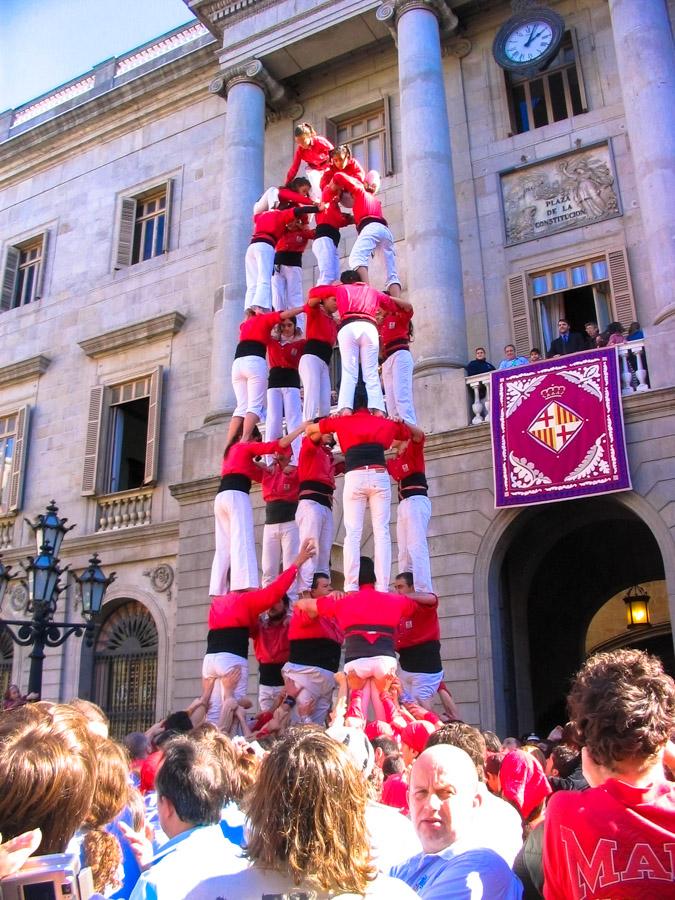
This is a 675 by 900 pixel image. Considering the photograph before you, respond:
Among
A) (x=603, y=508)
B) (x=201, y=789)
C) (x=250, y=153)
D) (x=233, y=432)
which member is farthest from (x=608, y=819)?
(x=250, y=153)

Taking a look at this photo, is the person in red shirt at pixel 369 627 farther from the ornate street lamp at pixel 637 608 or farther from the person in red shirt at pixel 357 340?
the ornate street lamp at pixel 637 608

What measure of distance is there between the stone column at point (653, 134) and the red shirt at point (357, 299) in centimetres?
576

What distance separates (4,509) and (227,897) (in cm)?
2083

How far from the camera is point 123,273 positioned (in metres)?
22.1

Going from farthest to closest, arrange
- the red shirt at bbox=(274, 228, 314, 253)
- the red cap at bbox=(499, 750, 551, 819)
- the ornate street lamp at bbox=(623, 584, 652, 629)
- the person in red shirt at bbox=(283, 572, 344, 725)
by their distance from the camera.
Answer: the ornate street lamp at bbox=(623, 584, 652, 629), the red shirt at bbox=(274, 228, 314, 253), the person in red shirt at bbox=(283, 572, 344, 725), the red cap at bbox=(499, 750, 551, 819)

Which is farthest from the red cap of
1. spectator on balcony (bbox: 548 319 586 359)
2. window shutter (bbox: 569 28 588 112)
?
window shutter (bbox: 569 28 588 112)

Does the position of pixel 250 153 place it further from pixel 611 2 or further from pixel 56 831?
pixel 56 831

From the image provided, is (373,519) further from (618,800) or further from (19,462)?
(19,462)

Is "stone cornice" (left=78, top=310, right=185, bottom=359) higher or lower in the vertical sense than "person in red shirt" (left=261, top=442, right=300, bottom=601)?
higher

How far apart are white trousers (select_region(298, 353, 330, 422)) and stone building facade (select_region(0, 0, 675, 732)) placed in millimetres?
4689

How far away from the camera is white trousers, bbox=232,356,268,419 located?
34.1ft

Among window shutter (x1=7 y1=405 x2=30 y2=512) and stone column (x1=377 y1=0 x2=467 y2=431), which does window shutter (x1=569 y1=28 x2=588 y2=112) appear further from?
window shutter (x1=7 y1=405 x2=30 y2=512)

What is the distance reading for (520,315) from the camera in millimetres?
16750

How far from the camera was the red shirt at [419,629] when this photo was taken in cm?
873
